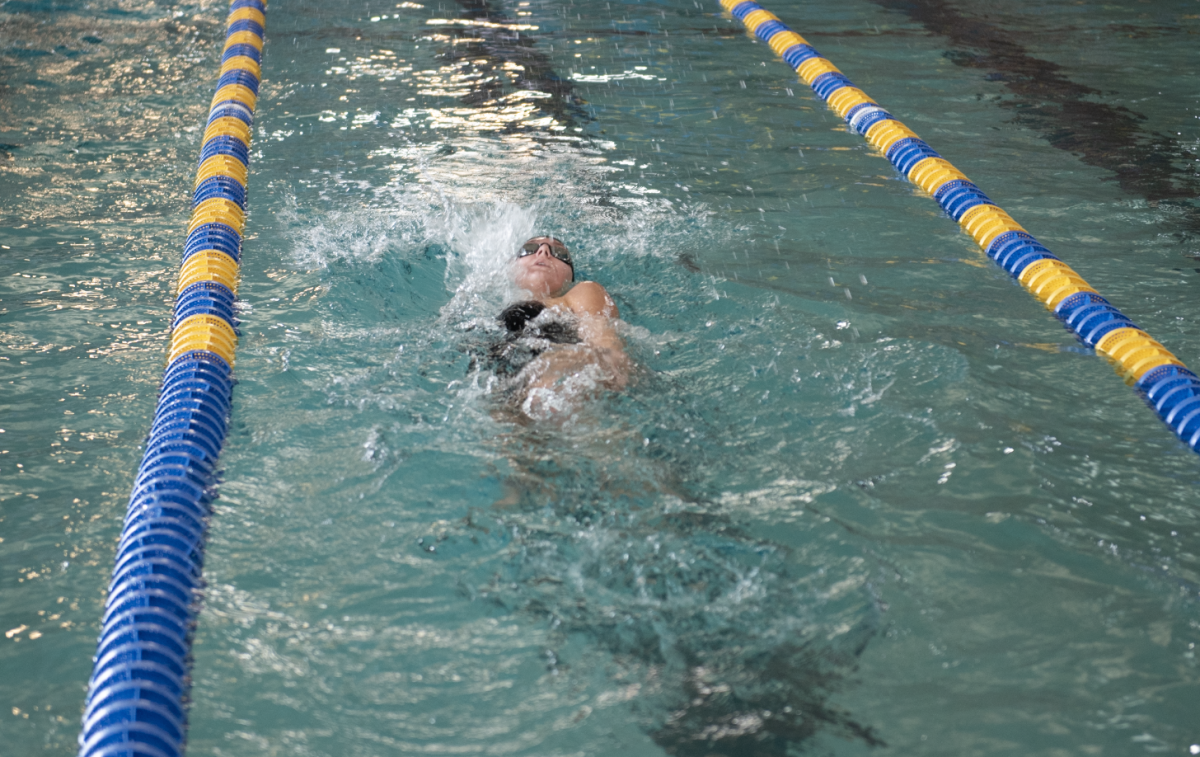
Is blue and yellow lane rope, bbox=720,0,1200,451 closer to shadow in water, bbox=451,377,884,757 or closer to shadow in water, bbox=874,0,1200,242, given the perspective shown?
shadow in water, bbox=874,0,1200,242

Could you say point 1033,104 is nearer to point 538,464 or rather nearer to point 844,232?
point 844,232

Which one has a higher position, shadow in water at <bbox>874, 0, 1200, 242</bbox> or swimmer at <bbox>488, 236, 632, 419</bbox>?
shadow in water at <bbox>874, 0, 1200, 242</bbox>

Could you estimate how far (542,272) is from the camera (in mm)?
3820

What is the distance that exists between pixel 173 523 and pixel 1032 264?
3721mm

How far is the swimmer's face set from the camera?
3.82 m

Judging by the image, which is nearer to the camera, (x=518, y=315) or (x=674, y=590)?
(x=674, y=590)

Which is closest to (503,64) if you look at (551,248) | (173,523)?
(551,248)

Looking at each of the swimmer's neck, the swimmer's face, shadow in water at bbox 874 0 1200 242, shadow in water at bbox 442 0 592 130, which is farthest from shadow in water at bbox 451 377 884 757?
shadow in water at bbox 442 0 592 130

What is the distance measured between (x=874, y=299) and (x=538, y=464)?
193cm

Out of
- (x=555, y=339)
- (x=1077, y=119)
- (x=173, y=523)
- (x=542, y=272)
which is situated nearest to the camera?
(x=173, y=523)

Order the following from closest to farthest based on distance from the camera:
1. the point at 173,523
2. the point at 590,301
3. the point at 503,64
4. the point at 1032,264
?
the point at 173,523 < the point at 590,301 < the point at 1032,264 < the point at 503,64

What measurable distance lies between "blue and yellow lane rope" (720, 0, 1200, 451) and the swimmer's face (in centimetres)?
214

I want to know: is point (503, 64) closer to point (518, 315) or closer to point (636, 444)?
point (518, 315)

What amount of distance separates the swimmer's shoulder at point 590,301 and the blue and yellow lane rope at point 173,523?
51.4 inches
